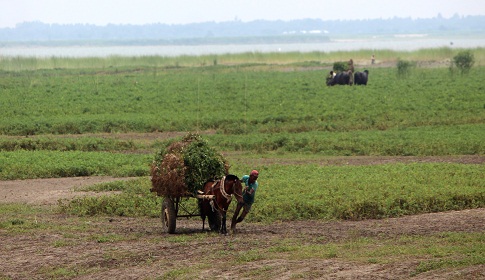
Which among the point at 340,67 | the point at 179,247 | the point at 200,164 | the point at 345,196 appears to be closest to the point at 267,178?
the point at 345,196

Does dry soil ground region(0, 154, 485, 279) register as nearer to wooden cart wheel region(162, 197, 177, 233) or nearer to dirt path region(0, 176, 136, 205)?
wooden cart wheel region(162, 197, 177, 233)

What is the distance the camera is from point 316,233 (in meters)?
15.4

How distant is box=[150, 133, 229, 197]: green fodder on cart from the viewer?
50.3 ft

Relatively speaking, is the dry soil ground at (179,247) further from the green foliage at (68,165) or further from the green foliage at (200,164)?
the green foliage at (68,165)

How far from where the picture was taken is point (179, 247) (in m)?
14.3

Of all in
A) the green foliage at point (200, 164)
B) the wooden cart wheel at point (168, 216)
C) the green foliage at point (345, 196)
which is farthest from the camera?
the green foliage at point (345, 196)

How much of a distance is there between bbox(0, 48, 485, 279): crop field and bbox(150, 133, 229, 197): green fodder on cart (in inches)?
34.4

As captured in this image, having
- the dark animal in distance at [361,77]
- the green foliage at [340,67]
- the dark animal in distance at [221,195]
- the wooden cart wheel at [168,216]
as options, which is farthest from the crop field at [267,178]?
the green foliage at [340,67]

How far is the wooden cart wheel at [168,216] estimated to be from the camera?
51.8 feet

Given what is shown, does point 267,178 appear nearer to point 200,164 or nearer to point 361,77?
point 200,164

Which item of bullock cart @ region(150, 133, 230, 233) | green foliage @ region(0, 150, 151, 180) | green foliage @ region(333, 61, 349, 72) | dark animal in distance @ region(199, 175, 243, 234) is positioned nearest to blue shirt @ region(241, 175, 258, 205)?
dark animal in distance @ region(199, 175, 243, 234)

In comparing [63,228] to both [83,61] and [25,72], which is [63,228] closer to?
[25,72]

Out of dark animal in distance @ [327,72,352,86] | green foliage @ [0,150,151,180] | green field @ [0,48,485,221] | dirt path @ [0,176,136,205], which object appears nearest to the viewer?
green field @ [0,48,485,221]

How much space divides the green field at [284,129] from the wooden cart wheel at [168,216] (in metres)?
2.00
